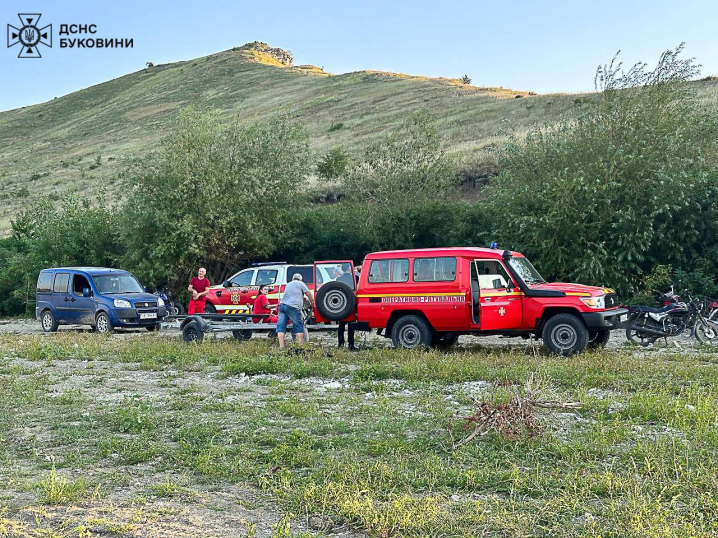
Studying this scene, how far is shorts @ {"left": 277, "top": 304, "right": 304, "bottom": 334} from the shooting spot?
1508 centimetres

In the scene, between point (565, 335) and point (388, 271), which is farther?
point (388, 271)

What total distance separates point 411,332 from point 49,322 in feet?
45.7

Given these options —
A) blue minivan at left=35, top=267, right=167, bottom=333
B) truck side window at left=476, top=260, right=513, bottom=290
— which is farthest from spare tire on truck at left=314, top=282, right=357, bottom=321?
blue minivan at left=35, top=267, right=167, bottom=333

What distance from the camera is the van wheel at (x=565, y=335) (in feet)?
44.5

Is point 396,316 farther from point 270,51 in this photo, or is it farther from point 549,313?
point 270,51

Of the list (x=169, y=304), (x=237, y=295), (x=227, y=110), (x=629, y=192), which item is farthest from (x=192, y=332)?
(x=227, y=110)

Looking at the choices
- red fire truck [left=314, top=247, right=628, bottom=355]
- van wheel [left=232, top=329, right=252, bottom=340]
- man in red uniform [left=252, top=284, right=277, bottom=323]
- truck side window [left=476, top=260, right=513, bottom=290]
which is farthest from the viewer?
van wheel [left=232, top=329, right=252, bottom=340]

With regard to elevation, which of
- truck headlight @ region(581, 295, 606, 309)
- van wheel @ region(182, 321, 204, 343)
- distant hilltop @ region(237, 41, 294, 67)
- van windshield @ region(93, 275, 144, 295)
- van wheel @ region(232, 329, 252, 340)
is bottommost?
van wheel @ region(232, 329, 252, 340)

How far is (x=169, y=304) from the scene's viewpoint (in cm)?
2484

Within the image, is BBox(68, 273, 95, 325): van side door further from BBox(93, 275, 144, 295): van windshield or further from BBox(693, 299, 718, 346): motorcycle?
BBox(693, 299, 718, 346): motorcycle

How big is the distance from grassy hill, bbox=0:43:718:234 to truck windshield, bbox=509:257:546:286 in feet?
67.4

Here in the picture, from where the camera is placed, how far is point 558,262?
853 inches

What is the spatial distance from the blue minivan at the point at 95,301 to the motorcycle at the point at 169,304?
3.75ft

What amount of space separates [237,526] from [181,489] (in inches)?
38.7
